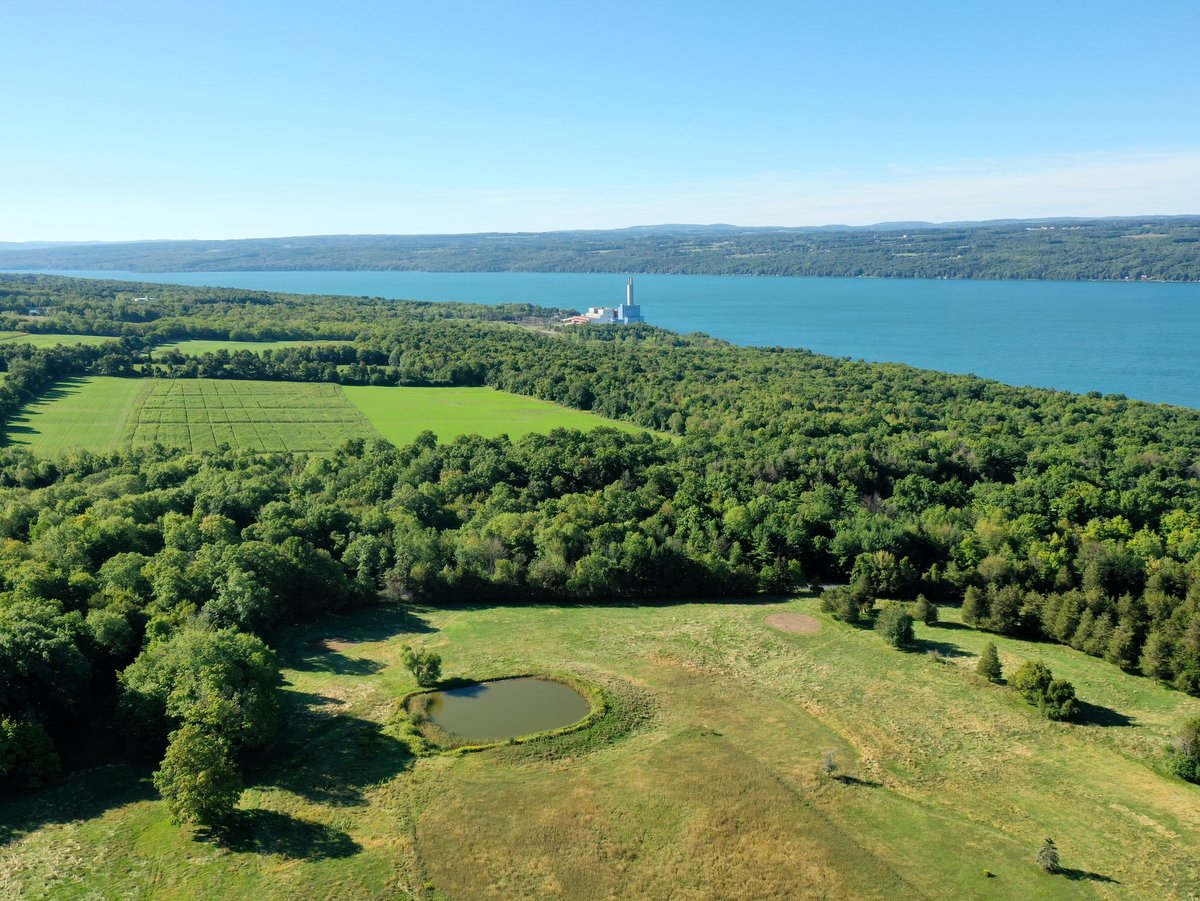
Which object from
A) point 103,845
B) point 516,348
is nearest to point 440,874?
point 103,845

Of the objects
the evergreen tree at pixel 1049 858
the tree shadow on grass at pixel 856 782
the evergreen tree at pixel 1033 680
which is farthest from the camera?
the evergreen tree at pixel 1033 680

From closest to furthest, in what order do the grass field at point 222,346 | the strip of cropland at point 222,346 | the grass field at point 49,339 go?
the grass field at point 49,339
the strip of cropland at point 222,346
the grass field at point 222,346

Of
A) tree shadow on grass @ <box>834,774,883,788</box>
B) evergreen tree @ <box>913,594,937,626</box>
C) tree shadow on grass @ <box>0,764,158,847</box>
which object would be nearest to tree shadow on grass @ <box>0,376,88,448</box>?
tree shadow on grass @ <box>0,764,158,847</box>

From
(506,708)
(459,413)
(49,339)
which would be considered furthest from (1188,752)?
(49,339)

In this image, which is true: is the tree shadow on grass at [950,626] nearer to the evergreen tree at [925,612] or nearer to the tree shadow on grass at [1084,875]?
the evergreen tree at [925,612]

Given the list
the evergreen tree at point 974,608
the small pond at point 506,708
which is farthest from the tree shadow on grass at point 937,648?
the small pond at point 506,708

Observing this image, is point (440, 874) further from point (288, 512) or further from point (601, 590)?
point (288, 512)

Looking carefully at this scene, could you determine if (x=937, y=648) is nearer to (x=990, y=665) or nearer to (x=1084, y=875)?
(x=990, y=665)
